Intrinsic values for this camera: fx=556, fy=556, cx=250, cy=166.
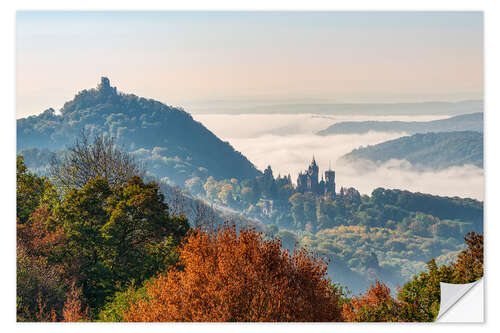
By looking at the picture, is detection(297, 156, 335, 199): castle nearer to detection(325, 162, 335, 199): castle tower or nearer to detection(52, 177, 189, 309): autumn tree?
detection(325, 162, 335, 199): castle tower

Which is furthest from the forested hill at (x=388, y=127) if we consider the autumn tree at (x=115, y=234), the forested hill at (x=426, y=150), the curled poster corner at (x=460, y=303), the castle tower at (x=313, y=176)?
the autumn tree at (x=115, y=234)

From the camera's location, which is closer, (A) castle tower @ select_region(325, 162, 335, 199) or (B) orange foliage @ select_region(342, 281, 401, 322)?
(B) orange foliage @ select_region(342, 281, 401, 322)

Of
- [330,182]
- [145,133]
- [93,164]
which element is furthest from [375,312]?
[93,164]

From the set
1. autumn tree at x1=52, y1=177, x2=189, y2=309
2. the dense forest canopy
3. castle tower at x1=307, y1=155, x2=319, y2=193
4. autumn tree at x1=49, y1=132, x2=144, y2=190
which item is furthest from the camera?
autumn tree at x1=49, y1=132, x2=144, y2=190

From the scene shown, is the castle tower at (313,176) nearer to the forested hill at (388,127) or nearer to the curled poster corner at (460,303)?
the forested hill at (388,127)

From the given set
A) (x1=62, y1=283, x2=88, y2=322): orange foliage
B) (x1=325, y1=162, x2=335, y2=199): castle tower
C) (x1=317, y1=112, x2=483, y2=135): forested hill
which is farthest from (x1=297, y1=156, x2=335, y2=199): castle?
(x1=62, y1=283, x2=88, y2=322): orange foliage
